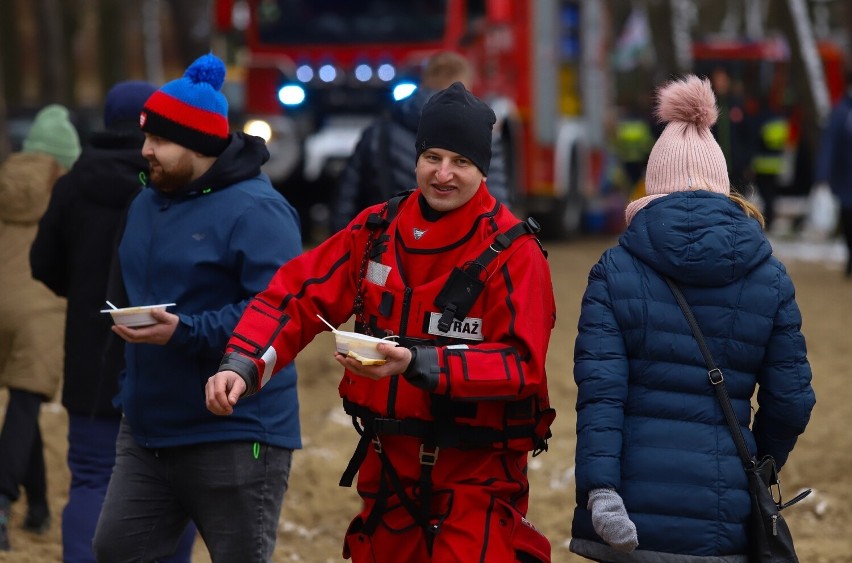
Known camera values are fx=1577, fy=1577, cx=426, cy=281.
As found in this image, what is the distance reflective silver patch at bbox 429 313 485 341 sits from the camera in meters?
3.73

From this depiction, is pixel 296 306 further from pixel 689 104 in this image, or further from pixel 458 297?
pixel 689 104

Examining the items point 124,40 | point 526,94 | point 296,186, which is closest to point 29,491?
point 296,186

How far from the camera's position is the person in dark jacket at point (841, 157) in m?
14.4

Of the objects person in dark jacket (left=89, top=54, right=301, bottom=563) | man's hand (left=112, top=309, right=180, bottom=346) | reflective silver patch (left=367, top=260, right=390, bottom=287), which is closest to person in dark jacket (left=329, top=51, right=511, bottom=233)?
person in dark jacket (left=89, top=54, right=301, bottom=563)

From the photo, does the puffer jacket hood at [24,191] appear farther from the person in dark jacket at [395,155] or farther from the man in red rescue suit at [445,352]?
the man in red rescue suit at [445,352]

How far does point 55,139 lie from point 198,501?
2.73 meters

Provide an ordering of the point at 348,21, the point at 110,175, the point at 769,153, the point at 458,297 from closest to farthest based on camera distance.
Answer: the point at 458,297 → the point at 110,175 → the point at 348,21 → the point at 769,153

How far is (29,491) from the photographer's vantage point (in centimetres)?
679

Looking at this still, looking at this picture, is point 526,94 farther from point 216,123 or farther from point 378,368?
point 378,368

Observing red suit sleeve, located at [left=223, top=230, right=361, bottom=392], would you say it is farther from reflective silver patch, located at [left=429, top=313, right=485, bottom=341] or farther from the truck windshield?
the truck windshield

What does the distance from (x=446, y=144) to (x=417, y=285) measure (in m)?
0.35

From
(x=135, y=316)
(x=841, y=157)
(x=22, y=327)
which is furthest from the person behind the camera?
(x=841, y=157)

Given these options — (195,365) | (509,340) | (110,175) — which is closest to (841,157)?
(110,175)

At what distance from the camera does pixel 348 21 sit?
1509cm
